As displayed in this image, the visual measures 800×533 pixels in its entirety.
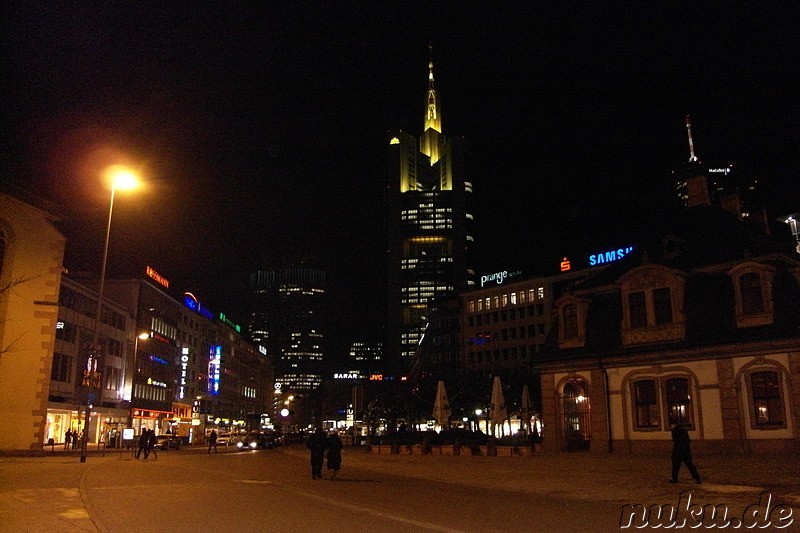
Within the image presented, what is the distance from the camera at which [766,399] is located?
28797mm

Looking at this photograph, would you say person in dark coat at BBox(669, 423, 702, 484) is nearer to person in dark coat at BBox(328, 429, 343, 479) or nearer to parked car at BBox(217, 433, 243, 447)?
person in dark coat at BBox(328, 429, 343, 479)

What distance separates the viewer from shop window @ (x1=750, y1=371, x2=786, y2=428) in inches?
1117

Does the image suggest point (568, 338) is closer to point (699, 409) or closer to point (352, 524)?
point (699, 409)

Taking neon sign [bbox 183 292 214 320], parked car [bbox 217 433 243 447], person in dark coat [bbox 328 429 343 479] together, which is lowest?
parked car [bbox 217 433 243 447]

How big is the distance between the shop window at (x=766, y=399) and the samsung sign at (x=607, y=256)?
8642 centimetres

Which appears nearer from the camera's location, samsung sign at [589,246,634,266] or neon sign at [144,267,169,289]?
neon sign at [144,267,169,289]

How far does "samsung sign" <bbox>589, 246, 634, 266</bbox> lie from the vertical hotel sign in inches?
2632

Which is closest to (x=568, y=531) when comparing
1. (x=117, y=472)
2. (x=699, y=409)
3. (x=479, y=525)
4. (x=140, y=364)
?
(x=479, y=525)

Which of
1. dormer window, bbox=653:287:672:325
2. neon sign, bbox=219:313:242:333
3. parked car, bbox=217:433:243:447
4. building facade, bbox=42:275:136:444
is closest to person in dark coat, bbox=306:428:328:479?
dormer window, bbox=653:287:672:325

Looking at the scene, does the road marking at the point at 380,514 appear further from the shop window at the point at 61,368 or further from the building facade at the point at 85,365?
the shop window at the point at 61,368

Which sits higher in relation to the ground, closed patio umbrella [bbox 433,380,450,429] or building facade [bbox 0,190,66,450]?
building facade [bbox 0,190,66,450]

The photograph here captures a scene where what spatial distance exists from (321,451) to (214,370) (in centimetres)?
9869

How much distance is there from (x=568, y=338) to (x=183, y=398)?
77146 millimetres

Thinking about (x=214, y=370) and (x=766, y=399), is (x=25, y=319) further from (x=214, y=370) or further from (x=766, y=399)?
(x=214, y=370)
